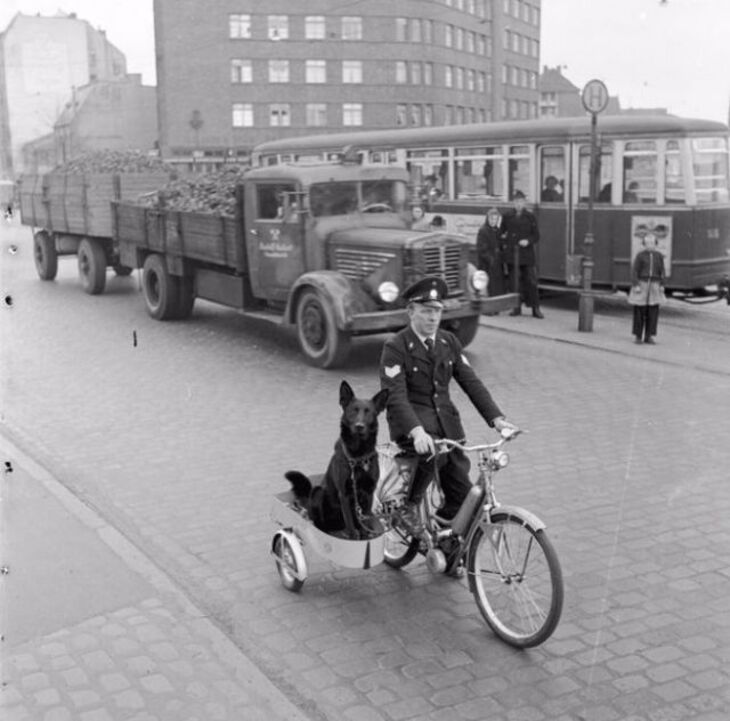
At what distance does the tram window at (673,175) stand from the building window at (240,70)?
59.1 meters

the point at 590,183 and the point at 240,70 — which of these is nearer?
the point at 590,183

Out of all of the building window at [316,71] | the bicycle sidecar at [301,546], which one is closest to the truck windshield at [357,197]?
the bicycle sidecar at [301,546]

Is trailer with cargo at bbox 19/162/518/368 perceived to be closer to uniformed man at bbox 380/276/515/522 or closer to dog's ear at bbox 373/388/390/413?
uniformed man at bbox 380/276/515/522

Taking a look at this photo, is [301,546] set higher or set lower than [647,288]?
lower

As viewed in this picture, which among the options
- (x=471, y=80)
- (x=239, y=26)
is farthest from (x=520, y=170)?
(x=471, y=80)

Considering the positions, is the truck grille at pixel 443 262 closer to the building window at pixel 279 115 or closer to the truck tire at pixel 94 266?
the truck tire at pixel 94 266

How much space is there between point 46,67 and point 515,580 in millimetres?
39095

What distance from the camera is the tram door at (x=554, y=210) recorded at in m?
17.0

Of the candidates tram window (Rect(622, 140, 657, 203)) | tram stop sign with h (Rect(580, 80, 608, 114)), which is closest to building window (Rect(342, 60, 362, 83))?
tram window (Rect(622, 140, 657, 203))

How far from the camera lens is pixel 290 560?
5.55m

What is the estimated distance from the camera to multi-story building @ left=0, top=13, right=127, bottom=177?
29089mm

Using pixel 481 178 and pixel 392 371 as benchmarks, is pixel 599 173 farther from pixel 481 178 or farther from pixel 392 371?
pixel 392 371

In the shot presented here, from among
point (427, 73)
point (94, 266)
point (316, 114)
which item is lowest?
point (94, 266)

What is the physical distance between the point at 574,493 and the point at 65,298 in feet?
45.4
